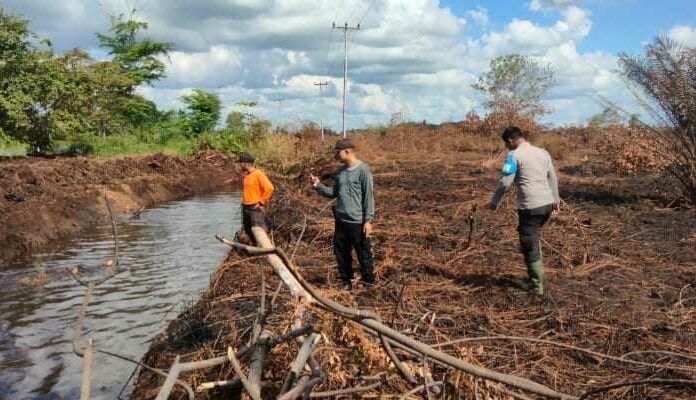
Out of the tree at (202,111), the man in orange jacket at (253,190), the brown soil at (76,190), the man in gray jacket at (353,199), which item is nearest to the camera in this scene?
the man in gray jacket at (353,199)

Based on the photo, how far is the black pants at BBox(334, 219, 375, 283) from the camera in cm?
623

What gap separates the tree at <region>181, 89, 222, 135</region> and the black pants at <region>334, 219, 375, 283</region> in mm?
35544

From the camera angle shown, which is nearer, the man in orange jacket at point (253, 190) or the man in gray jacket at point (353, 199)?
the man in gray jacket at point (353, 199)

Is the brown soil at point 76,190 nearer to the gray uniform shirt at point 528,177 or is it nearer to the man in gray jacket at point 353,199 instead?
the man in gray jacket at point 353,199

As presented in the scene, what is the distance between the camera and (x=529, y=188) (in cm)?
587

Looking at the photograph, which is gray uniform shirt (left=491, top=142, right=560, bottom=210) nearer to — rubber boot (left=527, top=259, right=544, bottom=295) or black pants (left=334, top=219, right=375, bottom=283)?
rubber boot (left=527, top=259, right=544, bottom=295)

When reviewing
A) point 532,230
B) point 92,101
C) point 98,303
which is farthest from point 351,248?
point 92,101

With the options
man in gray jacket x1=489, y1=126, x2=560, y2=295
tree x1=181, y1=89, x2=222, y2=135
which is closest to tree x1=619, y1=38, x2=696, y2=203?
man in gray jacket x1=489, y1=126, x2=560, y2=295

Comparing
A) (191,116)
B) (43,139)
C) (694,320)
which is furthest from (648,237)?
(191,116)

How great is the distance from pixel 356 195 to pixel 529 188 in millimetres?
1770

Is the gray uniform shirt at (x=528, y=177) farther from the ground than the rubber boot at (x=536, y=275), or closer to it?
farther from the ground

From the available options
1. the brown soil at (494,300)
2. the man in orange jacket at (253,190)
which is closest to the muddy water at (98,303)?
the brown soil at (494,300)

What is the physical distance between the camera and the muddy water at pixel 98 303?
599 centimetres

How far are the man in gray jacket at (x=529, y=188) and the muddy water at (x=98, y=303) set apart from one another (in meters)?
4.32
